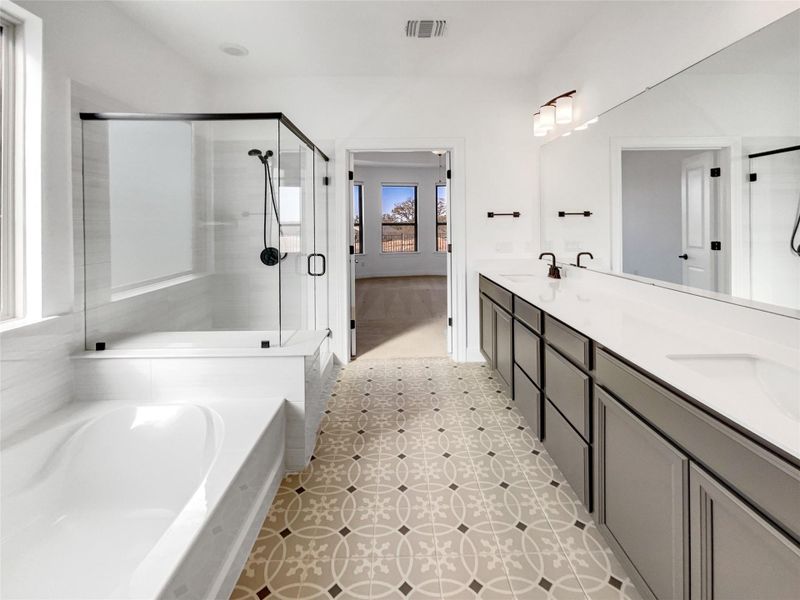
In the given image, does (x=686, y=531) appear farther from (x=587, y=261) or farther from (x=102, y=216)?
(x=102, y=216)

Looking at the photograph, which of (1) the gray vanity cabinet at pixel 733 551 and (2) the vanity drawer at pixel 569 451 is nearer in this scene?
(1) the gray vanity cabinet at pixel 733 551

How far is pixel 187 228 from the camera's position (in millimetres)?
2840

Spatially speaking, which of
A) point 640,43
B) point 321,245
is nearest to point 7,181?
point 321,245

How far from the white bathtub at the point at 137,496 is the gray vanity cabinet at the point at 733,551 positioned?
1.29 meters

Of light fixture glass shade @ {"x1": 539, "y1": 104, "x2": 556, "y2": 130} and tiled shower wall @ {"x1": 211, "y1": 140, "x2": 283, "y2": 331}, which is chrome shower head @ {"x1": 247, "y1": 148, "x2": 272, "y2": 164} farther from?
light fixture glass shade @ {"x1": 539, "y1": 104, "x2": 556, "y2": 130}

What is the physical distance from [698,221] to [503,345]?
1444mm

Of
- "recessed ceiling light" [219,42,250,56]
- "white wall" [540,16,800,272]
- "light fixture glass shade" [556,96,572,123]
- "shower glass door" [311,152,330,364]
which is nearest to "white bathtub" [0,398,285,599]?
"shower glass door" [311,152,330,364]

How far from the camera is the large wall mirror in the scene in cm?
151

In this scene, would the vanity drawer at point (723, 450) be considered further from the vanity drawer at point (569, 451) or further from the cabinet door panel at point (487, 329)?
the cabinet door panel at point (487, 329)

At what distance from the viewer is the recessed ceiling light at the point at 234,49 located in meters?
3.32

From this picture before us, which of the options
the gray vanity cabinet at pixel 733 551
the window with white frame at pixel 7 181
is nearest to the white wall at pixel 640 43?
the gray vanity cabinet at pixel 733 551

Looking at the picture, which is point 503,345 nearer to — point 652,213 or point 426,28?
point 652,213

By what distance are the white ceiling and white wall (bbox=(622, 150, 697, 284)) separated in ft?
3.99

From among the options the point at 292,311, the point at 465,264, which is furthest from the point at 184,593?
the point at 465,264
